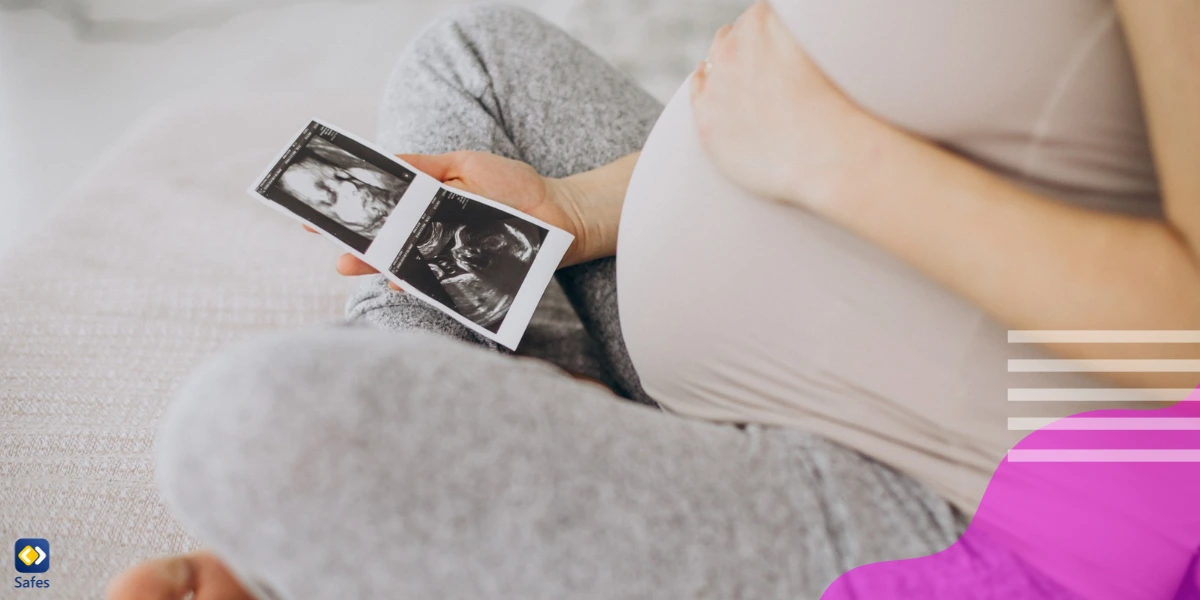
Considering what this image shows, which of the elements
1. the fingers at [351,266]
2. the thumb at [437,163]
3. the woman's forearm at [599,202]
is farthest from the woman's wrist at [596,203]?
the fingers at [351,266]

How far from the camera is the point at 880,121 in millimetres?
500

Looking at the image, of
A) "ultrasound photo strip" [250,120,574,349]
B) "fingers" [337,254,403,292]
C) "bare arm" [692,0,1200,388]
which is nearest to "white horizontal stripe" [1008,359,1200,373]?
"bare arm" [692,0,1200,388]

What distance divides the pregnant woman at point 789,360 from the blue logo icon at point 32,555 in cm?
29

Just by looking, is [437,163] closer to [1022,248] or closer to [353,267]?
[353,267]

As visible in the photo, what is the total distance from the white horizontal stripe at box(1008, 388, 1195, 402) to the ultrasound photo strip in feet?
1.39

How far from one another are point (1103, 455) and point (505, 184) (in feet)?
1.85

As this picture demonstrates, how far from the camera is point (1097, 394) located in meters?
0.46

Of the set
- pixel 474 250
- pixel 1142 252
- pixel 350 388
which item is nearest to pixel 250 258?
pixel 474 250

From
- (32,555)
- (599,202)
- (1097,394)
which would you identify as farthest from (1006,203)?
(32,555)

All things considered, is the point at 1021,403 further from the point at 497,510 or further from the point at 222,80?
the point at 222,80

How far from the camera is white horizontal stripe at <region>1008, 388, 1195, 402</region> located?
44cm

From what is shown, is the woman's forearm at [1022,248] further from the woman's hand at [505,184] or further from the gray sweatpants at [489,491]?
the woman's hand at [505,184]

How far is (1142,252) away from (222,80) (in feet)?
5.96

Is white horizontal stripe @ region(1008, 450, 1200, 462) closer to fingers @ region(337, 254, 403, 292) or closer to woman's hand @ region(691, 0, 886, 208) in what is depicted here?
woman's hand @ region(691, 0, 886, 208)
